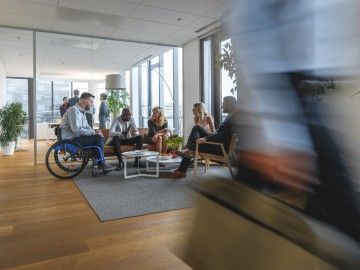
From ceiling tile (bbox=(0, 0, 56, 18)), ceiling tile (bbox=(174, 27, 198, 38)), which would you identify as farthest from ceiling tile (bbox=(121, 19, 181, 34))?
ceiling tile (bbox=(0, 0, 56, 18))

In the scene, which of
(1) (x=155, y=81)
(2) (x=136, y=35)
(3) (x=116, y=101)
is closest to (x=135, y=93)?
(1) (x=155, y=81)

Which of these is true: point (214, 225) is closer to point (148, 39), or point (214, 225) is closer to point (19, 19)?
point (19, 19)

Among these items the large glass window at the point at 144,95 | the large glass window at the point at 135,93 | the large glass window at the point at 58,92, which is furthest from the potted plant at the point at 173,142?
the large glass window at the point at 58,92

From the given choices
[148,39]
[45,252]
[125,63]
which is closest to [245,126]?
[45,252]

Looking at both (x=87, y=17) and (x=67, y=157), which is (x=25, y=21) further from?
(x=67, y=157)

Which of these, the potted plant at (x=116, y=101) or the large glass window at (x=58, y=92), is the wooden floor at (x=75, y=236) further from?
the large glass window at (x=58, y=92)

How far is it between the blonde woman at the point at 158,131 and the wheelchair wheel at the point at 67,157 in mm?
1167

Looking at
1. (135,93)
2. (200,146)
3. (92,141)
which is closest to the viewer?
(200,146)

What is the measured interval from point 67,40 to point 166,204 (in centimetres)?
466

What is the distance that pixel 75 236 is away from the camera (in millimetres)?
2084

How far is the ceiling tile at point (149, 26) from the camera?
493 cm

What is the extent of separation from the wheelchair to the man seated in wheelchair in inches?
1.9

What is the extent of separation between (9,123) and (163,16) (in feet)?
13.3

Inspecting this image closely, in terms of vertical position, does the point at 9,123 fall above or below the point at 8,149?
above
